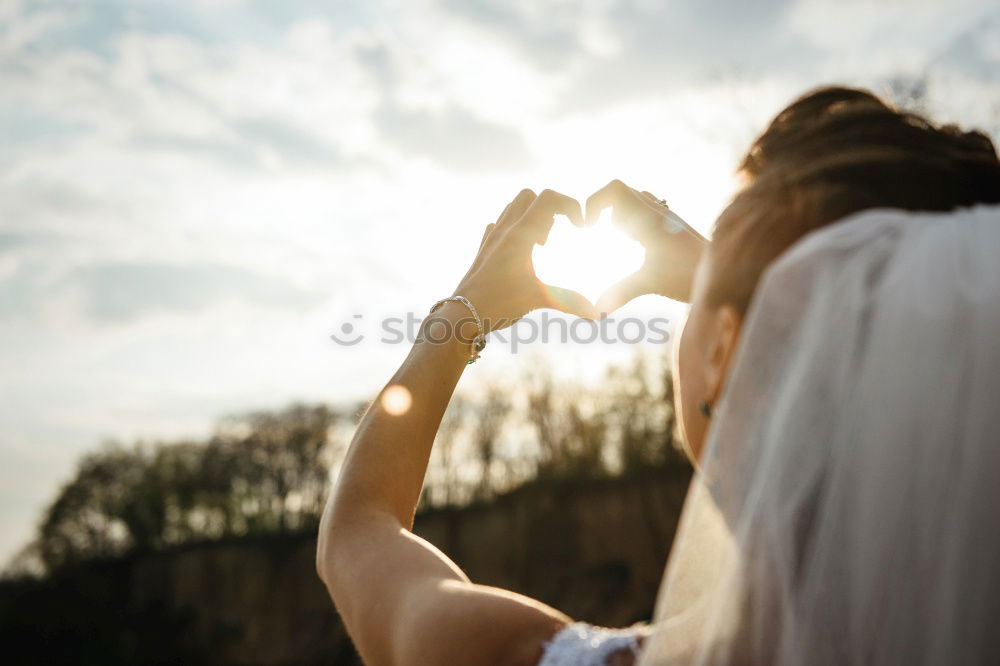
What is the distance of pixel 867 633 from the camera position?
3.13ft

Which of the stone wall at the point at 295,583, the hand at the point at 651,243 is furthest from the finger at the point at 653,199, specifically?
the stone wall at the point at 295,583

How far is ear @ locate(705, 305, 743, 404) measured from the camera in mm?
1071

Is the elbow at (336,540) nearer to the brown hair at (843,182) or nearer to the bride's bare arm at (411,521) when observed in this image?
the bride's bare arm at (411,521)

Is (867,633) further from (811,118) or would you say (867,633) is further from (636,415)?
(636,415)

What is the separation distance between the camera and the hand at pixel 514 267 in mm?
1422

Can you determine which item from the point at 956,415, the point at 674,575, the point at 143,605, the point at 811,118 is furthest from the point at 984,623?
the point at 143,605

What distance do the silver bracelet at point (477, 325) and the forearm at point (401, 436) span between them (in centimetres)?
4

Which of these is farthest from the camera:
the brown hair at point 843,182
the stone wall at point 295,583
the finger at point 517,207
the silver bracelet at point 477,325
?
the stone wall at point 295,583

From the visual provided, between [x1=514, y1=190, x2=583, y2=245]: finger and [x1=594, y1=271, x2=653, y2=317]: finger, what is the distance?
0.20 metres

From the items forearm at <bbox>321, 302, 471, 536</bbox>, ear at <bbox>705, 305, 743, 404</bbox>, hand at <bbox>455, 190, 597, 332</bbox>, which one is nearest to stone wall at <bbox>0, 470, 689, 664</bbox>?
hand at <bbox>455, 190, 597, 332</bbox>

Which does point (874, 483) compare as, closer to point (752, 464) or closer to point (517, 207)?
point (752, 464)

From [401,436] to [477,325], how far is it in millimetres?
283

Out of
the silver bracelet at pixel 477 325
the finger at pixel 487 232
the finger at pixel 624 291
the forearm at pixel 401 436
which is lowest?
the forearm at pixel 401 436

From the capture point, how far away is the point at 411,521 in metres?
1.20
